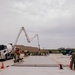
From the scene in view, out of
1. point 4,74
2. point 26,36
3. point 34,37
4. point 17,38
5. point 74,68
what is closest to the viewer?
point 4,74

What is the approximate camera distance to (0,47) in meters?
44.7

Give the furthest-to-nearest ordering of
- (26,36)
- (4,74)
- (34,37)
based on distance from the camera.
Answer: (34,37) < (26,36) < (4,74)

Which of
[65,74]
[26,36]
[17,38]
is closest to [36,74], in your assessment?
[65,74]

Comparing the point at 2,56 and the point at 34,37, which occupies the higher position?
the point at 34,37

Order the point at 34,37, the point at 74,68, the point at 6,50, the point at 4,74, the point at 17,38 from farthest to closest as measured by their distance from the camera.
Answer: the point at 34,37 < the point at 17,38 < the point at 6,50 < the point at 74,68 < the point at 4,74

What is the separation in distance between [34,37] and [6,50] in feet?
310

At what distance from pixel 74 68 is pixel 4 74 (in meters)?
8.00

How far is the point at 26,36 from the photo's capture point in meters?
130

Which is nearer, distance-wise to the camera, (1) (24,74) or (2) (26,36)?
(1) (24,74)

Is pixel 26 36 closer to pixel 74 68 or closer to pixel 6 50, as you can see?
pixel 6 50

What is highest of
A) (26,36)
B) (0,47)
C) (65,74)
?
(26,36)

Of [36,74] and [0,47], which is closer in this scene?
[36,74]

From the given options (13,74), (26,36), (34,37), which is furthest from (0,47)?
(34,37)

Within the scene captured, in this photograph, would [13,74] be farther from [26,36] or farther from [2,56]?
[26,36]
